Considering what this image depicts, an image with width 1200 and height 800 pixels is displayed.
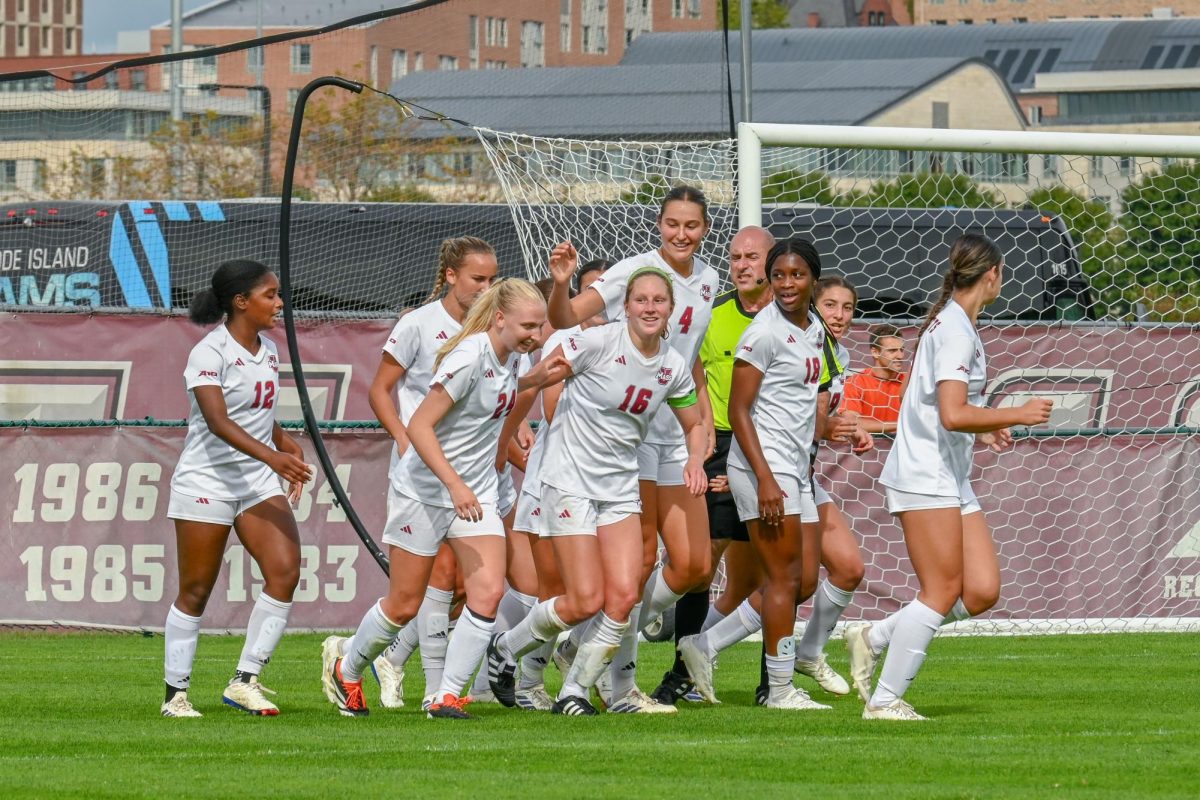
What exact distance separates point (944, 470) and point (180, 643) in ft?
11.5

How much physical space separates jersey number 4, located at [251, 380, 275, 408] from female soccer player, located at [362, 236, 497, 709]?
49 cm

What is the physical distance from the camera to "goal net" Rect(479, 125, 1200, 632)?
1423cm

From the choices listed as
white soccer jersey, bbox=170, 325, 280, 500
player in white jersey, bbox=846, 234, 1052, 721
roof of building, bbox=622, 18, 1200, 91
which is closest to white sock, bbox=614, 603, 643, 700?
player in white jersey, bbox=846, 234, 1052, 721

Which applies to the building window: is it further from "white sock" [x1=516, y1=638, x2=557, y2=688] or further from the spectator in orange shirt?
"white sock" [x1=516, y1=638, x2=557, y2=688]

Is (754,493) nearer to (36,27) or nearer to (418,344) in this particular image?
(418,344)

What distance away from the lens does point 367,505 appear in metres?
14.5

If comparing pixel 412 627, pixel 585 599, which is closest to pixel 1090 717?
pixel 585 599

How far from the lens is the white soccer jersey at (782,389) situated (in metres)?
9.14

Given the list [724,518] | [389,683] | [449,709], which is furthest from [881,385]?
[449,709]

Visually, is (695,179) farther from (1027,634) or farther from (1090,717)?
(1090,717)

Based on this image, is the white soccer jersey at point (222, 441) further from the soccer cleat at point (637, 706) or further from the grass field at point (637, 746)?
the soccer cleat at point (637, 706)

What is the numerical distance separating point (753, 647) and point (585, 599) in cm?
516

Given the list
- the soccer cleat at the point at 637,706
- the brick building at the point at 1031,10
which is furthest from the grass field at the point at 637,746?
the brick building at the point at 1031,10

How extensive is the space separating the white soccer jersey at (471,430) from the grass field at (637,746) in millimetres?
1028
